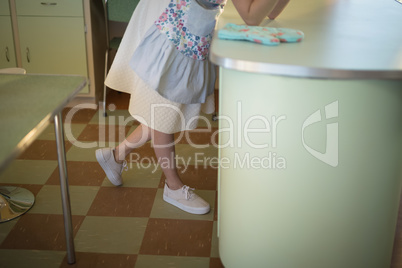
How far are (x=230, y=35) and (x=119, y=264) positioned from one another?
2.88ft

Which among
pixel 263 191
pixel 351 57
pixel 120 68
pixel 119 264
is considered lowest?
pixel 119 264

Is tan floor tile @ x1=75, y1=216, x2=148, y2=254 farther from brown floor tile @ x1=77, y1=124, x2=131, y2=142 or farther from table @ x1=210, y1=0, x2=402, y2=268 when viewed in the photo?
brown floor tile @ x1=77, y1=124, x2=131, y2=142

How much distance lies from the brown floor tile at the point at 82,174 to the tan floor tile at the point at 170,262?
25.0 inches

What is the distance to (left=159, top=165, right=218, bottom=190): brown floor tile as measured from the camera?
242 centimetres

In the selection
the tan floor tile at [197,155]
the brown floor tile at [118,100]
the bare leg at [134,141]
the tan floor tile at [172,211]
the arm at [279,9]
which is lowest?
the tan floor tile at [172,211]

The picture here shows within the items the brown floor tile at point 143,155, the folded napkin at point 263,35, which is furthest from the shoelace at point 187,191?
the folded napkin at point 263,35

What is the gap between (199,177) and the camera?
250 centimetres

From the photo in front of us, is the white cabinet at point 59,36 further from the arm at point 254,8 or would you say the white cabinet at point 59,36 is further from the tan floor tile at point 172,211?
the arm at point 254,8

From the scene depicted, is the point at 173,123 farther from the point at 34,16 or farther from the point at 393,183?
the point at 34,16

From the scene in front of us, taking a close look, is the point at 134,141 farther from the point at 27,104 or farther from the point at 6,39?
the point at 6,39

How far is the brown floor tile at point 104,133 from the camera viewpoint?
2.90 m

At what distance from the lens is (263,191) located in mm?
1505

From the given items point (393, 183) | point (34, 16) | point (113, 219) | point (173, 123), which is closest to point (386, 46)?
point (393, 183)

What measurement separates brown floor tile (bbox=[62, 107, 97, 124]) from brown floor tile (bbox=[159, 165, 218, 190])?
2.84ft
